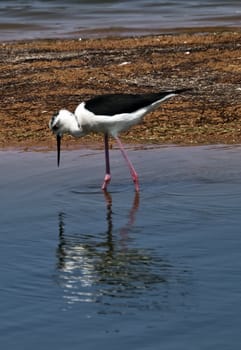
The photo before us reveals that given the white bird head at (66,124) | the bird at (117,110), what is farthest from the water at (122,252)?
the bird at (117,110)

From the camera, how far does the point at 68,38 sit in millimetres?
20922

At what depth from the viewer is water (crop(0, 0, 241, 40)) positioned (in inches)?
892

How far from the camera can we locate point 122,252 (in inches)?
299

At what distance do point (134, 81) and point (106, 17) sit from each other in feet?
37.3

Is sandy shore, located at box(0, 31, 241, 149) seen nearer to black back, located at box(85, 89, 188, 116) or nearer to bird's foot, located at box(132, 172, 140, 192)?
black back, located at box(85, 89, 188, 116)

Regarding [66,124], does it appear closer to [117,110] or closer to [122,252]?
[117,110]

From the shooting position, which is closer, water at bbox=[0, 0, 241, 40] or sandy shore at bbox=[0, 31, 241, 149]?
sandy shore at bbox=[0, 31, 241, 149]

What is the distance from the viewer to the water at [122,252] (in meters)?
5.91

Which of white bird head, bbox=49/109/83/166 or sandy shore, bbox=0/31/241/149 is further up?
white bird head, bbox=49/109/83/166

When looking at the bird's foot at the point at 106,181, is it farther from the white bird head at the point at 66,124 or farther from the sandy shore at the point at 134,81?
the sandy shore at the point at 134,81

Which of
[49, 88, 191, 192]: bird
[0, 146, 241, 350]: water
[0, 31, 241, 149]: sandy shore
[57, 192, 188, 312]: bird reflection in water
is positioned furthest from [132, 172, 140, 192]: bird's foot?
[0, 31, 241, 149]: sandy shore

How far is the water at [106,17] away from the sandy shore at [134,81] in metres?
Answer: 3.09

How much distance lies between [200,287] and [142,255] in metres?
0.94

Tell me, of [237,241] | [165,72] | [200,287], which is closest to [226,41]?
[165,72]
